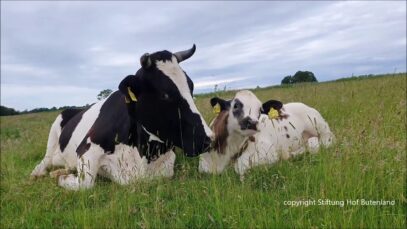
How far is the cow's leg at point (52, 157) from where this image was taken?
25.8 feet

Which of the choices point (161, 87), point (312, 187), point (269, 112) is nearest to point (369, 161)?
point (312, 187)

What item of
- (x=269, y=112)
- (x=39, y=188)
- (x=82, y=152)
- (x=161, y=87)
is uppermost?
(x=161, y=87)

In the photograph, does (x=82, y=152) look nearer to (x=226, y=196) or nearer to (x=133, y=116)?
(x=133, y=116)

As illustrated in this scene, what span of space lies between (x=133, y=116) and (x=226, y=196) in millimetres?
2145

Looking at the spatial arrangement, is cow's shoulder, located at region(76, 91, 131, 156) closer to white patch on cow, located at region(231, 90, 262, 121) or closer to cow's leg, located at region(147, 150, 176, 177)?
cow's leg, located at region(147, 150, 176, 177)

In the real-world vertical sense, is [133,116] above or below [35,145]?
above

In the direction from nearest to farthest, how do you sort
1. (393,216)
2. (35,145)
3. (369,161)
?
(393,216) → (369,161) → (35,145)

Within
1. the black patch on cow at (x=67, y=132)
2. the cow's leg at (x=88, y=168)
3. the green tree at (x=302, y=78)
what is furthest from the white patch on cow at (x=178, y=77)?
the green tree at (x=302, y=78)

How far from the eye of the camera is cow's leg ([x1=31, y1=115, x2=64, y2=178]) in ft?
25.8

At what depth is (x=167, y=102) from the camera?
5.34m

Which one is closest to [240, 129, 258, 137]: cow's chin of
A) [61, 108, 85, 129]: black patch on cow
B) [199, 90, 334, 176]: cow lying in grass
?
[199, 90, 334, 176]: cow lying in grass

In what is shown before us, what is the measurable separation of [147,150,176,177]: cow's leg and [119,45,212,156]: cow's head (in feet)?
1.57

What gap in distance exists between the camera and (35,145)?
10.5 metres

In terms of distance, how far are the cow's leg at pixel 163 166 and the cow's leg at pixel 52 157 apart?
100 inches
